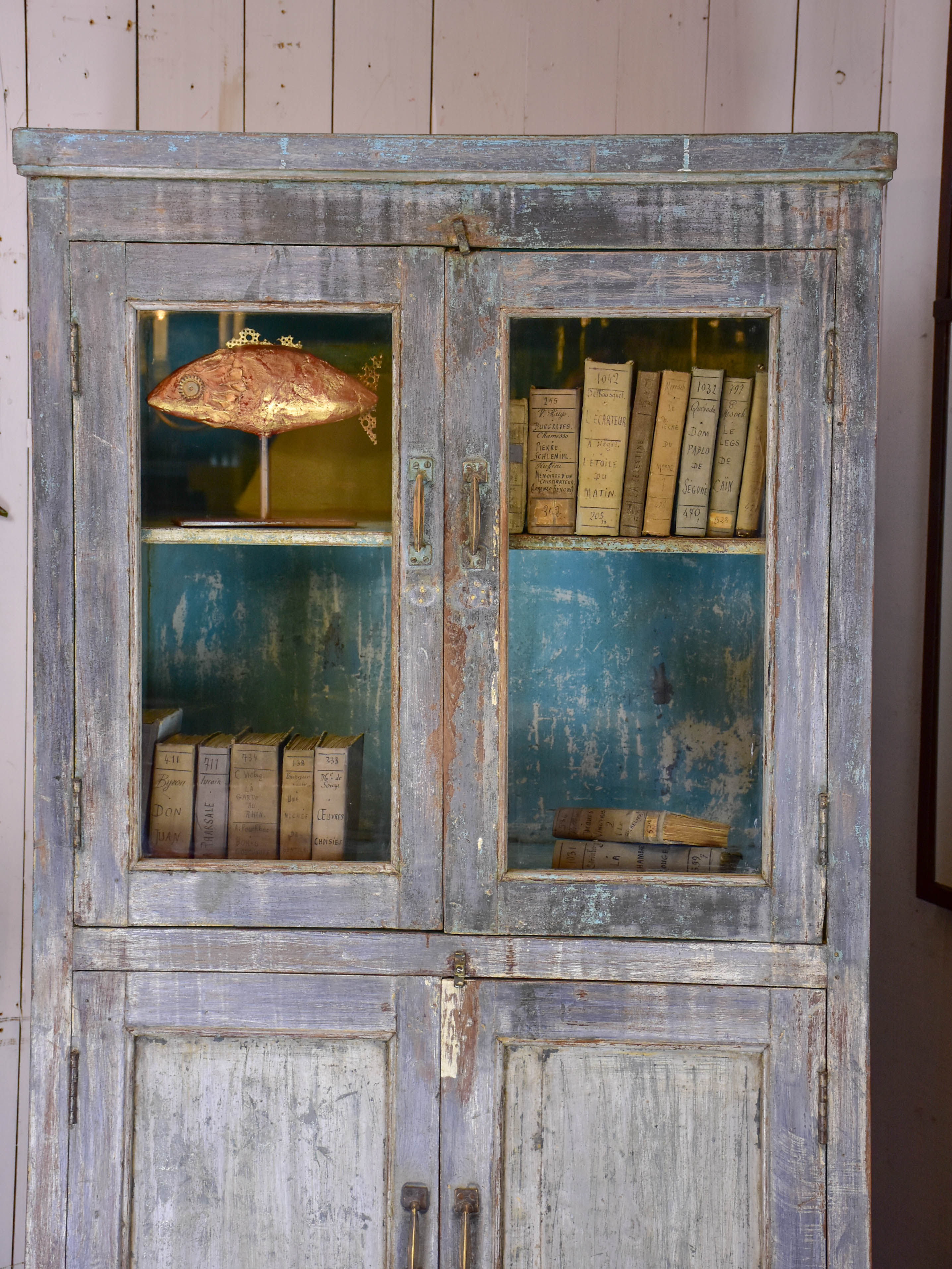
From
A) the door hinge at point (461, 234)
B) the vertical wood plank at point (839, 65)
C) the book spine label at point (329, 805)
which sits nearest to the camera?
the door hinge at point (461, 234)

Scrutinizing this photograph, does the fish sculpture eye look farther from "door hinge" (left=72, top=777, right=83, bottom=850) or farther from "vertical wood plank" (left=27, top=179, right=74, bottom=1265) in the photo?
"door hinge" (left=72, top=777, right=83, bottom=850)

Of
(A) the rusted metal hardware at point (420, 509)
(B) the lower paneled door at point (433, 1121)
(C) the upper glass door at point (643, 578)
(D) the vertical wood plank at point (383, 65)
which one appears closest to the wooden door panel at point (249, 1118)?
(B) the lower paneled door at point (433, 1121)

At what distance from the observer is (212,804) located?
4.47 ft

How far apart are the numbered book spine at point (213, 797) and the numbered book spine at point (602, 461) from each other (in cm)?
65

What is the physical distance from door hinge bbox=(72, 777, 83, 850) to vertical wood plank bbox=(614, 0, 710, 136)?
163cm

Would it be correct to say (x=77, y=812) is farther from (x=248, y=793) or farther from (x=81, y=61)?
(x=81, y=61)

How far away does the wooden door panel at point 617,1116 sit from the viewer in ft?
4.20

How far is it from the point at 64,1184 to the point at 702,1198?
0.93m

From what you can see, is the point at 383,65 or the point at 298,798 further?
the point at 383,65

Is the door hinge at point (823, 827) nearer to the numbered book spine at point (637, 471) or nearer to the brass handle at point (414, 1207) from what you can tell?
the numbered book spine at point (637, 471)

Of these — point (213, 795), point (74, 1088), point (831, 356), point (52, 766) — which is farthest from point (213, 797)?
point (831, 356)

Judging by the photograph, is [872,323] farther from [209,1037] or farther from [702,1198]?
[209,1037]

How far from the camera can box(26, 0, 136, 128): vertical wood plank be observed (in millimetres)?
1818

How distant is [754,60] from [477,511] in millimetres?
1287
